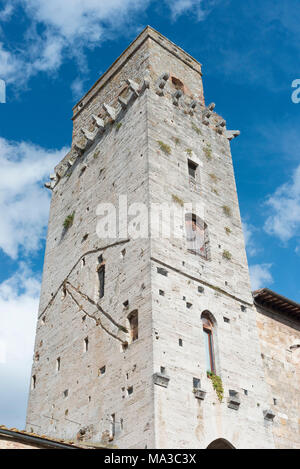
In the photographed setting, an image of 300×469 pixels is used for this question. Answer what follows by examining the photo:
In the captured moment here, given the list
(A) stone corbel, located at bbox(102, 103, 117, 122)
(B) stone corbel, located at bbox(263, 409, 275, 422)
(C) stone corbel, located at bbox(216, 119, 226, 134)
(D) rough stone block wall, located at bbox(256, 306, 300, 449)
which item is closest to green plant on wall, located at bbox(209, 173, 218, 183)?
(C) stone corbel, located at bbox(216, 119, 226, 134)

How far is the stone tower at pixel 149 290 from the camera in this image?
11969mm

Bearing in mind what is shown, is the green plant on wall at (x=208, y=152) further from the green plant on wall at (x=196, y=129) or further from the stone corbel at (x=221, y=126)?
the stone corbel at (x=221, y=126)

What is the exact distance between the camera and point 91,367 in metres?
13.8

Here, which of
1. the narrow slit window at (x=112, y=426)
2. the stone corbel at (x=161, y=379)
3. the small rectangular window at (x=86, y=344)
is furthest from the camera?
the small rectangular window at (x=86, y=344)

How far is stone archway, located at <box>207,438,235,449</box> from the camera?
12102mm

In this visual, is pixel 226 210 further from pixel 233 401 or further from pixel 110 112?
pixel 233 401

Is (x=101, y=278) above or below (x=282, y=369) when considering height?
above

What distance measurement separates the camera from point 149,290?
12656mm

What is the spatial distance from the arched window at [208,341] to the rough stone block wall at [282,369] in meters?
2.07

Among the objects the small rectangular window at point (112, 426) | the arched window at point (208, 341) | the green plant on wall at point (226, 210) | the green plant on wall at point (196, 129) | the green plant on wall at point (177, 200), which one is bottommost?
the small rectangular window at point (112, 426)

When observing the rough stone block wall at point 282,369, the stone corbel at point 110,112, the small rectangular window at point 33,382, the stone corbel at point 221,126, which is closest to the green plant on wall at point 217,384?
the rough stone block wall at point 282,369

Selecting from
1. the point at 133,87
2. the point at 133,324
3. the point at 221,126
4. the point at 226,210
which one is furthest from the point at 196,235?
the point at 221,126

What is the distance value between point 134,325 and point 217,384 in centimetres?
233
